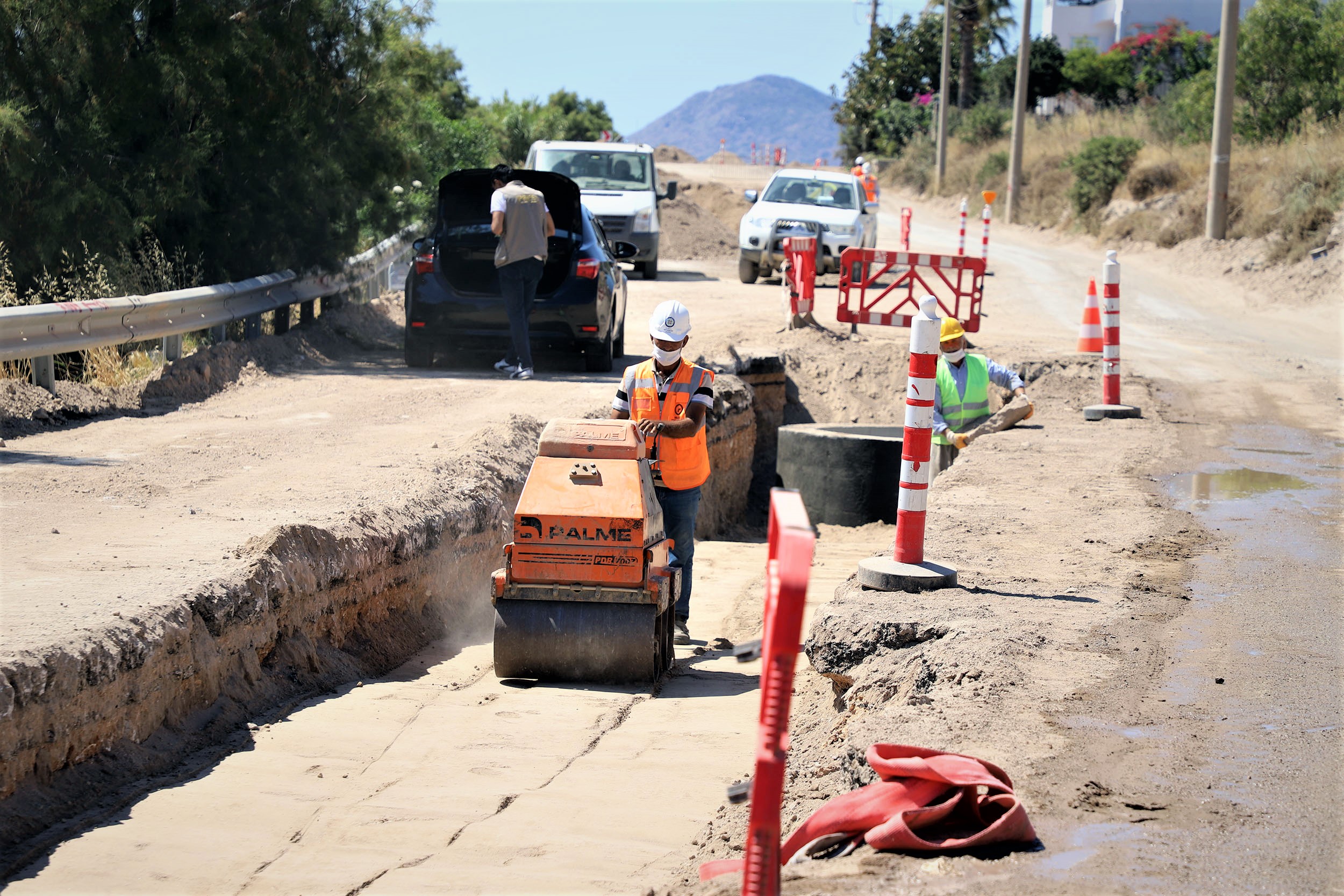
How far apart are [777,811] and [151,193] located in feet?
39.0

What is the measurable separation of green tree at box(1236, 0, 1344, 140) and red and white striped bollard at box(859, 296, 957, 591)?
25866 mm

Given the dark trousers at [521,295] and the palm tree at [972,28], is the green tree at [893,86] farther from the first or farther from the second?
the dark trousers at [521,295]

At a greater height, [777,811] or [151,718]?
[777,811]

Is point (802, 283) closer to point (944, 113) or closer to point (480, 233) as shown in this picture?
point (480, 233)

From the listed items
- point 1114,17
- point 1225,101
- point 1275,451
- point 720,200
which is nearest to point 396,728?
point 1275,451

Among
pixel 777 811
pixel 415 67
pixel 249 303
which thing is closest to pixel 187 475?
pixel 249 303

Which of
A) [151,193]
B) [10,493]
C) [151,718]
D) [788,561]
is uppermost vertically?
[151,193]

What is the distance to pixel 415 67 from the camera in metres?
15.5

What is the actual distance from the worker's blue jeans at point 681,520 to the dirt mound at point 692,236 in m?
22.7

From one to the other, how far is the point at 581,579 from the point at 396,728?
122 cm

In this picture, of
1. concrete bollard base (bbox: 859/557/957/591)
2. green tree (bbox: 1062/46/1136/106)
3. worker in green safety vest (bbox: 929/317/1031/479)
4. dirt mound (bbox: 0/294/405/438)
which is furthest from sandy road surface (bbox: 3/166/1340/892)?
green tree (bbox: 1062/46/1136/106)

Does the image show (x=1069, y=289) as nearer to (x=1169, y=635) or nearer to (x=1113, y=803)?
(x=1169, y=635)

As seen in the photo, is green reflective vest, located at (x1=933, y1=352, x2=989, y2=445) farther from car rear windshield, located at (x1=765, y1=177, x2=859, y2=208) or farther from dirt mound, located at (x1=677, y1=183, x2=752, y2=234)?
dirt mound, located at (x1=677, y1=183, x2=752, y2=234)

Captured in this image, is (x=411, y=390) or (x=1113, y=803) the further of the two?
(x=411, y=390)
